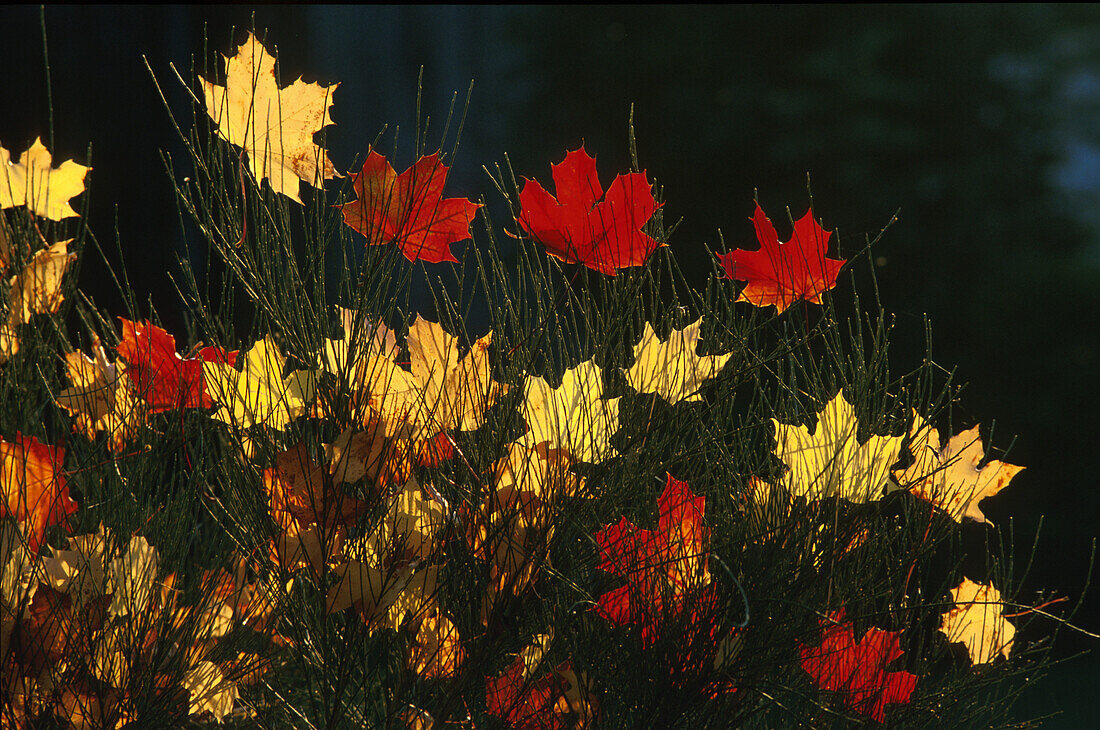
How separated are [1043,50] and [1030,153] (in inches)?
13.5

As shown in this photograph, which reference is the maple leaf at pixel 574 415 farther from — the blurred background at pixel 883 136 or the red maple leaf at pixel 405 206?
the blurred background at pixel 883 136

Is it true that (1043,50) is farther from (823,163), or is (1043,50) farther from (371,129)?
(371,129)

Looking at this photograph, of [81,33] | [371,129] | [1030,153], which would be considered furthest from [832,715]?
[1030,153]

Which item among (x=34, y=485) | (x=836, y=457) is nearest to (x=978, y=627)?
(x=836, y=457)

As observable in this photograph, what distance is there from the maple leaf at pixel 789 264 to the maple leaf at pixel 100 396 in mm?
407

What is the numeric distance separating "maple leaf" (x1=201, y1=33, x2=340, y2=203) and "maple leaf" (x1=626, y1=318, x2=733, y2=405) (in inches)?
9.2

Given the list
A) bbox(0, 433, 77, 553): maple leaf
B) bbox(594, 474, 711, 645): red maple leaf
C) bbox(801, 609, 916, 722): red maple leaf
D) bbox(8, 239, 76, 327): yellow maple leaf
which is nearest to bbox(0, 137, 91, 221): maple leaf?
bbox(8, 239, 76, 327): yellow maple leaf

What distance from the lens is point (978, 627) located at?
2.55 ft

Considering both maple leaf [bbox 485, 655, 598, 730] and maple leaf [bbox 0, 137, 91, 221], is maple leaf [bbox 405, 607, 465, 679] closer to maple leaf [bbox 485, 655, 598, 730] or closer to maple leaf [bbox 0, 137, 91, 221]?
maple leaf [bbox 485, 655, 598, 730]

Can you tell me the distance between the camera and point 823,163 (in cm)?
276

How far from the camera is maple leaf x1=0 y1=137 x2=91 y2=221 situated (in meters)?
0.59

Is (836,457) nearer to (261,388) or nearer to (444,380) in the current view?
(444,380)

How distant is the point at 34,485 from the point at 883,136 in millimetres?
2631

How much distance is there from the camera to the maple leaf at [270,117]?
0.56 metres
